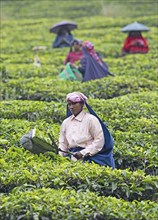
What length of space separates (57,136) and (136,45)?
9.41 m

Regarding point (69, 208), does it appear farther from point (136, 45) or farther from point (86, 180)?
point (136, 45)

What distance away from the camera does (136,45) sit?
1688cm

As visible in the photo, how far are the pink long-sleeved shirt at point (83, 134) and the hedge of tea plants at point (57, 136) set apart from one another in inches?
10.8

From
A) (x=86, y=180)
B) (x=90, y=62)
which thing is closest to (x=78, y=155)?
(x=86, y=180)

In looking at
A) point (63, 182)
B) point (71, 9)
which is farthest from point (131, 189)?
point (71, 9)

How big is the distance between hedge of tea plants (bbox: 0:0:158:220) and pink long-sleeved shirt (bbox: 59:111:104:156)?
0.27 m

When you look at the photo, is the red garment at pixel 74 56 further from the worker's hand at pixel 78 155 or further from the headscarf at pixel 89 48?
the worker's hand at pixel 78 155

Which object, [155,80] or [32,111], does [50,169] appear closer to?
[32,111]

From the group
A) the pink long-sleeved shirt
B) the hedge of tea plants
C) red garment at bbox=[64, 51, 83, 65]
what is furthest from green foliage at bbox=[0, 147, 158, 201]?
red garment at bbox=[64, 51, 83, 65]

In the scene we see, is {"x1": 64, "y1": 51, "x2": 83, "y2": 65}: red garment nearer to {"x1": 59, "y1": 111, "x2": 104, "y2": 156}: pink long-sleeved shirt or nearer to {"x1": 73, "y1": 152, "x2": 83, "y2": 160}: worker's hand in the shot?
{"x1": 59, "y1": 111, "x2": 104, "y2": 156}: pink long-sleeved shirt

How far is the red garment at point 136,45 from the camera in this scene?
55.0 feet

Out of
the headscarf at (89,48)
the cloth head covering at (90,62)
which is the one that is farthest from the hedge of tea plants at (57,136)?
the headscarf at (89,48)

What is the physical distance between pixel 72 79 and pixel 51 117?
10.7ft

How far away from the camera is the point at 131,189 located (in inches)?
249
